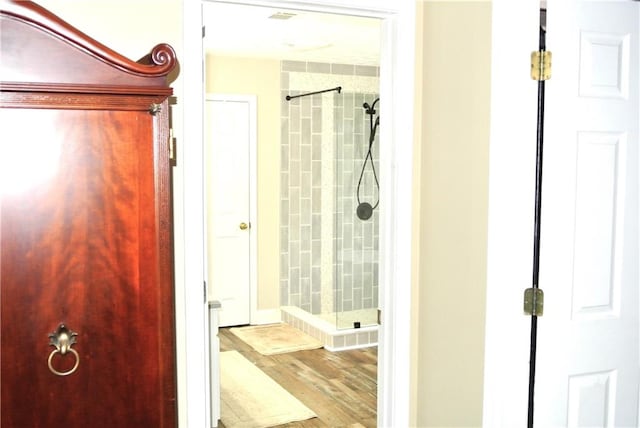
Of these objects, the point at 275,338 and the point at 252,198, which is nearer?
the point at 275,338

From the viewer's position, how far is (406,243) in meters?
2.48

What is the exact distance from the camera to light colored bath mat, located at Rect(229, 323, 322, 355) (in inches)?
214

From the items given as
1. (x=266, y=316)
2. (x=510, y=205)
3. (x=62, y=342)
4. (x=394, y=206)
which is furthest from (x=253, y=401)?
(x=62, y=342)

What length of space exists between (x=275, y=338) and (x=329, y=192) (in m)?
1.45

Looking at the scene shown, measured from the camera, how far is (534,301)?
2.09 m

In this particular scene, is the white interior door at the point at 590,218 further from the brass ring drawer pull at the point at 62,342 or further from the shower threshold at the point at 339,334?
the shower threshold at the point at 339,334

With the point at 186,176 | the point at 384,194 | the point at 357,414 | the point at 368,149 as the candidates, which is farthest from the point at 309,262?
the point at 186,176

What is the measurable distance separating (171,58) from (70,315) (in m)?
0.66

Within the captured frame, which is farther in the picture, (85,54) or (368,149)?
(368,149)

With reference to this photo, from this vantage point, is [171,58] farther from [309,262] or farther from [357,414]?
→ [309,262]

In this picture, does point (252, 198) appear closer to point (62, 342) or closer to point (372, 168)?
point (372, 168)

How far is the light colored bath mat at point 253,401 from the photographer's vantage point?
Answer: 390 centimetres

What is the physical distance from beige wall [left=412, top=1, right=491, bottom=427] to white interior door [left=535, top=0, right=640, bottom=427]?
0.67 ft

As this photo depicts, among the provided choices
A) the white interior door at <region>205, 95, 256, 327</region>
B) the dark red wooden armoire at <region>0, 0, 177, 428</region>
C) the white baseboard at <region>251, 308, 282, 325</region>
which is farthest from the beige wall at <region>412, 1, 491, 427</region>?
the white baseboard at <region>251, 308, 282, 325</region>
